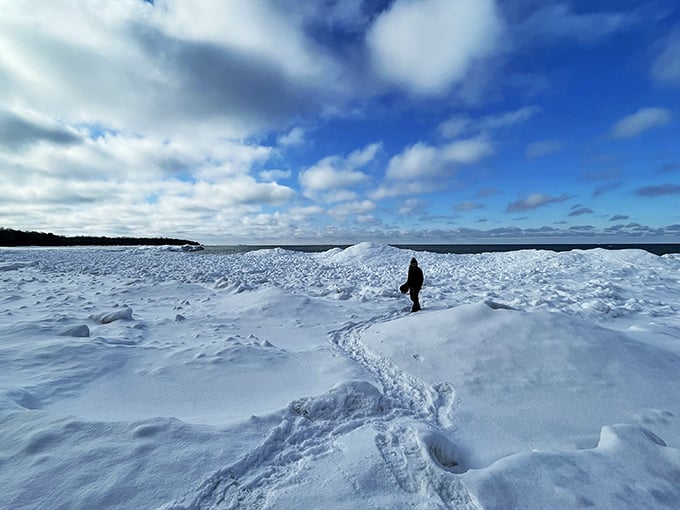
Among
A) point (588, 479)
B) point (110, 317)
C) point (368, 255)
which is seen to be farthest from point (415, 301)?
point (368, 255)

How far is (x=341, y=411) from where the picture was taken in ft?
11.3

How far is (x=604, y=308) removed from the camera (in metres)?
7.89

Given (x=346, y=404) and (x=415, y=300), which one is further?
(x=415, y=300)

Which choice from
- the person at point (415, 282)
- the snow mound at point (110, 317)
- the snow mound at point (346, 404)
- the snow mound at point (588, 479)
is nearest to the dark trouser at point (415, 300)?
the person at point (415, 282)

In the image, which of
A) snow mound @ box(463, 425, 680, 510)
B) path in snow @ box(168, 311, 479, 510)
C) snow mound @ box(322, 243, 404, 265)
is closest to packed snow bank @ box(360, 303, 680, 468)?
path in snow @ box(168, 311, 479, 510)

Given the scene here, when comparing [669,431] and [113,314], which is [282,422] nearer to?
[669,431]

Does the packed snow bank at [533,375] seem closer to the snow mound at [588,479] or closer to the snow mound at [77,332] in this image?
the snow mound at [588,479]

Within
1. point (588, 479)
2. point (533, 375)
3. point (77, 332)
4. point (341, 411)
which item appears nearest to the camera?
point (588, 479)

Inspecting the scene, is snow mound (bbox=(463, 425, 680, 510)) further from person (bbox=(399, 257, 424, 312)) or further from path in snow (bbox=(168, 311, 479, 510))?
person (bbox=(399, 257, 424, 312))

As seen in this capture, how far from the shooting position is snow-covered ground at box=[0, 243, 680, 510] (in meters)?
2.28

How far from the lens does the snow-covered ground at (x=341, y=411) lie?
7.49ft

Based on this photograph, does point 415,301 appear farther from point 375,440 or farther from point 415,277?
point 375,440

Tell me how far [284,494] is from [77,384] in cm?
338

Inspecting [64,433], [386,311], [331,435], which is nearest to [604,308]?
[386,311]
